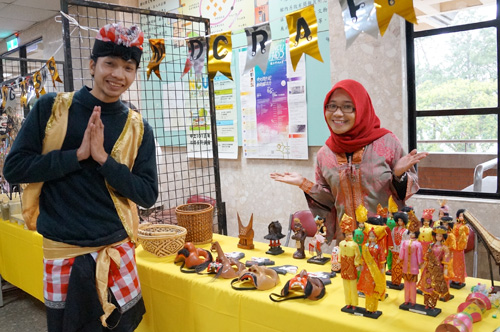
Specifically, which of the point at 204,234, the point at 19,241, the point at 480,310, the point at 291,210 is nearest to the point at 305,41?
the point at 204,234

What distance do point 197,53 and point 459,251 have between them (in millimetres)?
2097

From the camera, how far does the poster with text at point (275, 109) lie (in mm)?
3705

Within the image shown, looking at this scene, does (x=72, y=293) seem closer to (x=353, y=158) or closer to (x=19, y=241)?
(x=353, y=158)

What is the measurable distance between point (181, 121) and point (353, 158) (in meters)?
2.94

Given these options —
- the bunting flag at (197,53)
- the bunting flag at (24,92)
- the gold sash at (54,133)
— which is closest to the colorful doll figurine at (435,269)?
the gold sash at (54,133)

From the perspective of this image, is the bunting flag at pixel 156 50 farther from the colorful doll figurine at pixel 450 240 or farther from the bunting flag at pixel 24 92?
the colorful doll figurine at pixel 450 240

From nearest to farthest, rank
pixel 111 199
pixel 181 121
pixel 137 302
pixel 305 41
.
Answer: pixel 111 199, pixel 137 302, pixel 305 41, pixel 181 121

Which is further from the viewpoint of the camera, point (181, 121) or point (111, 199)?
point (181, 121)

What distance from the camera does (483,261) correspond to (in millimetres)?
2689

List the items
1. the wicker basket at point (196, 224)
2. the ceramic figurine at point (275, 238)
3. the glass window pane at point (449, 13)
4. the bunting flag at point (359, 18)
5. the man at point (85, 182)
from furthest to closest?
1. the glass window pane at point (449, 13)
2. the wicker basket at point (196, 224)
3. the ceramic figurine at point (275, 238)
4. the bunting flag at point (359, 18)
5. the man at point (85, 182)

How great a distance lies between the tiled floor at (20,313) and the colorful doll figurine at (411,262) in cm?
283

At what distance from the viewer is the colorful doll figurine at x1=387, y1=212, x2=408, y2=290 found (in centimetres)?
161

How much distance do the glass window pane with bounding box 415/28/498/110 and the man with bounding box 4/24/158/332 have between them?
2178mm

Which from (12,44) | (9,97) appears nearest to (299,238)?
(9,97)
